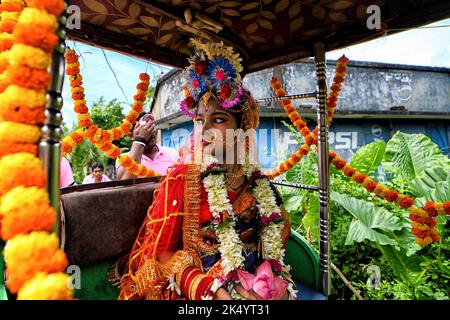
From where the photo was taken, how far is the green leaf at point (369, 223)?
3.29 metres

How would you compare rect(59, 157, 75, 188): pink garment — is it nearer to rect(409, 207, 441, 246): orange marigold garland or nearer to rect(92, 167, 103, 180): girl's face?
rect(92, 167, 103, 180): girl's face

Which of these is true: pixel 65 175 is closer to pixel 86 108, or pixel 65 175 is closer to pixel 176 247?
pixel 86 108

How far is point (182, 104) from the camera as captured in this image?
6.62ft

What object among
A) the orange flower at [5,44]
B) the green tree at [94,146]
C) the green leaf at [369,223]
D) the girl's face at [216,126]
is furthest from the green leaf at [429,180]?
the green tree at [94,146]

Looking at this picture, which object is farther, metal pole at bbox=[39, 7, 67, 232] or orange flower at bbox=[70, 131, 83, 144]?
orange flower at bbox=[70, 131, 83, 144]

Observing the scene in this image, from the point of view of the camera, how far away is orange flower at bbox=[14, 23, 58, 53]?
2.53 feet

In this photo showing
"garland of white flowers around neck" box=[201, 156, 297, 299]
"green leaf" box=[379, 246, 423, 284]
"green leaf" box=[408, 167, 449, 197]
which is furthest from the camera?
"green leaf" box=[408, 167, 449, 197]

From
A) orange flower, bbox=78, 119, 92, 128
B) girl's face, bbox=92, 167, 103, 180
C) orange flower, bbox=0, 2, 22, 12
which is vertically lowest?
girl's face, bbox=92, 167, 103, 180

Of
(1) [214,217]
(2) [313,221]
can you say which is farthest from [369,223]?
(1) [214,217]

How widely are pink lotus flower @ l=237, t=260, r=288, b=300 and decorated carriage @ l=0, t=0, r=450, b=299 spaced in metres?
0.77

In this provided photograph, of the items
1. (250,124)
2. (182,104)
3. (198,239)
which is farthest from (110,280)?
(250,124)

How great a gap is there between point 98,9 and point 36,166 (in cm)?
152

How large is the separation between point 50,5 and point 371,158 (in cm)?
508

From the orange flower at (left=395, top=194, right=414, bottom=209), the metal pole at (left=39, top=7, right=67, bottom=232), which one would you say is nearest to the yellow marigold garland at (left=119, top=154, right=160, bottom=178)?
the metal pole at (left=39, top=7, right=67, bottom=232)
